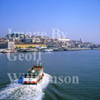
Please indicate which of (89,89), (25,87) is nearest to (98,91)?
(89,89)

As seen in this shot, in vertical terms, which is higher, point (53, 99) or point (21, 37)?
point (21, 37)

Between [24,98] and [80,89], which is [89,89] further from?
[24,98]

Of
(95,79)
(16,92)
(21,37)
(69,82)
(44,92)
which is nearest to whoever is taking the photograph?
(16,92)

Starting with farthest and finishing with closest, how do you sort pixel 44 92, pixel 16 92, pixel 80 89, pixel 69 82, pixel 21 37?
pixel 21 37, pixel 69 82, pixel 80 89, pixel 44 92, pixel 16 92

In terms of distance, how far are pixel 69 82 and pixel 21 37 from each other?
47.1 meters

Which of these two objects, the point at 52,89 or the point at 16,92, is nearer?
the point at 16,92

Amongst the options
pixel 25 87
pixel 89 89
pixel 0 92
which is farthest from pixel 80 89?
pixel 0 92

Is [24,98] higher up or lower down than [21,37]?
lower down

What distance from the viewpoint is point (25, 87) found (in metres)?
5.48

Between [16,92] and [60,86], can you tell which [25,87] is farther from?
[60,86]

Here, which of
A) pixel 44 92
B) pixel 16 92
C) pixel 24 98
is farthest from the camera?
pixel 44 92

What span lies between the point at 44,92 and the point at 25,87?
1.89ft

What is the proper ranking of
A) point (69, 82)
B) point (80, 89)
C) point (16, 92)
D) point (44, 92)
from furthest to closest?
point (69, 82)
point (80, 89)
point (44, 92)
point (16, 92)

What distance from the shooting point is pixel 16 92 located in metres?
5.00
